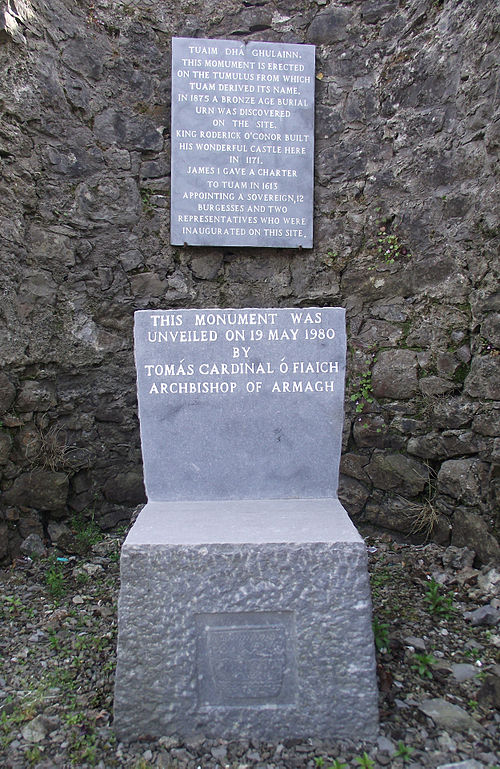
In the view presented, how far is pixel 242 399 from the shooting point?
231cm

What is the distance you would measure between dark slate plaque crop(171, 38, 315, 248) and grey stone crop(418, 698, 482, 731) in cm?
253

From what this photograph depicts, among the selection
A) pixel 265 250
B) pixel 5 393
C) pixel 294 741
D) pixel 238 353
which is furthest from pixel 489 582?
pixel 5 393

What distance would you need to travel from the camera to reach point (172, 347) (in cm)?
231

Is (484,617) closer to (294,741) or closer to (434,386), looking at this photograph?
(294,741)

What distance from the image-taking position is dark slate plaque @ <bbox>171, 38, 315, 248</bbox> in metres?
3.35

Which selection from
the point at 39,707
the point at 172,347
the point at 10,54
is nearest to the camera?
the point at 39,707

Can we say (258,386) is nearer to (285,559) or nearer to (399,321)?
(285,559)

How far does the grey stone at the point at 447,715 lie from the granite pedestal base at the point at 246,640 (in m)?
0.26

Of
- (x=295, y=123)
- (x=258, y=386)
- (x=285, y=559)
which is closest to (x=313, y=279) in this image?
(x=295, y=123)

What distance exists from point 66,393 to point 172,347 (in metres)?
1.27

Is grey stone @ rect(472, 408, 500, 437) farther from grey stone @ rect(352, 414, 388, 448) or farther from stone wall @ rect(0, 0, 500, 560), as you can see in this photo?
grey stone @ rect(352, 414, 388, 448)

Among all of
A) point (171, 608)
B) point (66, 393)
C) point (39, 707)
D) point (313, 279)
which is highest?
point (313, 279)

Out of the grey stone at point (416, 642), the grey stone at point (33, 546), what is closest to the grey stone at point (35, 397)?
the grey stone at point (33, 546)

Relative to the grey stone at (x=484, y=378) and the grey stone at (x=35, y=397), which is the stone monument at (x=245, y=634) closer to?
the grey stone at (x=484, y=378)
